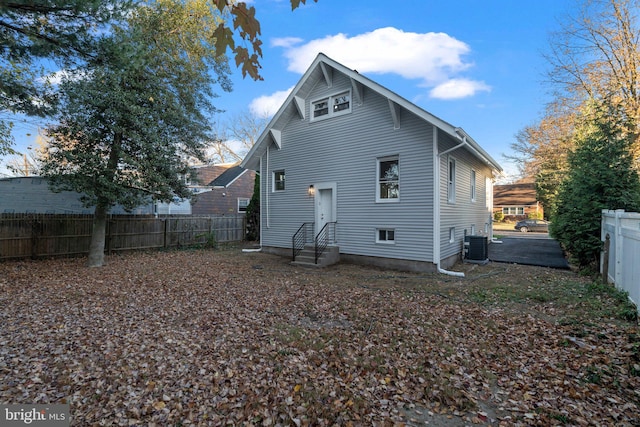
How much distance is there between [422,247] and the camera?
9.38 metres

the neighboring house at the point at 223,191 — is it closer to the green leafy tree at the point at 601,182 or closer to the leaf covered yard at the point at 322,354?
the leaf covered yard at the point at 322,354

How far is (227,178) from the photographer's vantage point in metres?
23.9

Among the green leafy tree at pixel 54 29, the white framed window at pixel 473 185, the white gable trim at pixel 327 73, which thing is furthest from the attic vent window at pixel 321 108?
the white framed window at pixel 473 185

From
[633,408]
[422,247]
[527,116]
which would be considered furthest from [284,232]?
[527,116]

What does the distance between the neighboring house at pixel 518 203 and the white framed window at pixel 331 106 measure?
35.7m

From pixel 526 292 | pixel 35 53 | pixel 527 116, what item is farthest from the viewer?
pixel 527 116

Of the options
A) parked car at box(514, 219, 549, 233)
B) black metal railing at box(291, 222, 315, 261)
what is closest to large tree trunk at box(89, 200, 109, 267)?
black metal railing at box(291, 222, 315, 261)

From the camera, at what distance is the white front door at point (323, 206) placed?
38.0ft

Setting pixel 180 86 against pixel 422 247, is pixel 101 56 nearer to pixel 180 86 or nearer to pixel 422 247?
pixel 180 86

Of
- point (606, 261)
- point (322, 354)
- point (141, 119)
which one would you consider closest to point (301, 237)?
point (141, 119)

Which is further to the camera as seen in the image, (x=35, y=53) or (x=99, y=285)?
(x=99, y=285)

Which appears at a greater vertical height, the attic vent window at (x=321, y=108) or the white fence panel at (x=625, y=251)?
the attic vent window at (x=321, y=108)

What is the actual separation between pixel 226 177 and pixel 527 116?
24.8m

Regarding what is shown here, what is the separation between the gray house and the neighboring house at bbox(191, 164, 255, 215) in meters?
10.1
